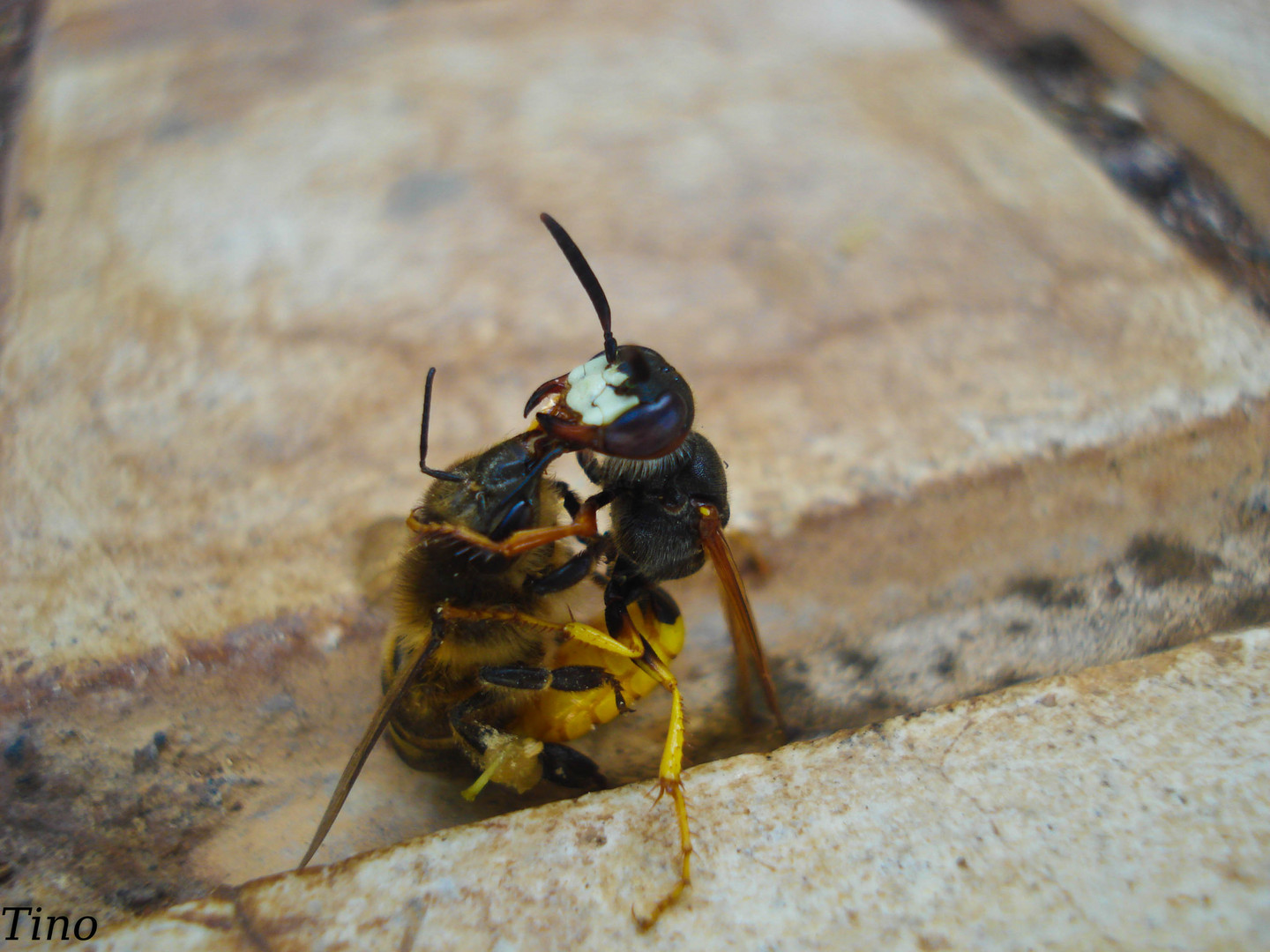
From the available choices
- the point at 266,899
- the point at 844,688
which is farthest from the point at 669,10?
the point at 266,899

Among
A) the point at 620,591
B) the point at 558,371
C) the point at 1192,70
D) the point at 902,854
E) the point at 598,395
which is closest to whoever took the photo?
the point at 902,854

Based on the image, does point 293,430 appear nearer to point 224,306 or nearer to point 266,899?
point 224,306

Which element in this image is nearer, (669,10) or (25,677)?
(25,677)

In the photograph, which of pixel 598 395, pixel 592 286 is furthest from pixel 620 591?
pixel 592 286

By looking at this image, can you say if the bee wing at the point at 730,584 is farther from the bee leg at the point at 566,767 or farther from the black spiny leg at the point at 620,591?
the bee leg at the point at 566,767

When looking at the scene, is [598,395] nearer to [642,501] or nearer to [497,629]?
[642,501]

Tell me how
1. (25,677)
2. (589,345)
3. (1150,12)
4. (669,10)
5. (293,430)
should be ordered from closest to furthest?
(25,677) < (293,430) < (589,345) < (1150,12) < (669,10)

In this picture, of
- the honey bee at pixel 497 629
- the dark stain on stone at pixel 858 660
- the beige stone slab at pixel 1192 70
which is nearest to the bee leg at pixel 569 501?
the honey bee at pixel 497 629
